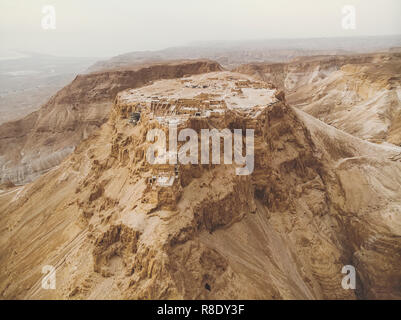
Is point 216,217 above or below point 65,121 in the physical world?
below

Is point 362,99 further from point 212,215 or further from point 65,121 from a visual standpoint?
point 65,121

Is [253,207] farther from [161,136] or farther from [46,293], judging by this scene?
[46,293]

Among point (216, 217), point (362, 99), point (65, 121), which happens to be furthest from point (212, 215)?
point (65, 121)

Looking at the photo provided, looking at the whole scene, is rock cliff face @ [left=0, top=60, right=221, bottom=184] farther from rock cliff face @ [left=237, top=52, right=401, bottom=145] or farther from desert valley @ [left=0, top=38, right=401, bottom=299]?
rock cliff face @ [left=237, top=52, right=401, bottom=145]

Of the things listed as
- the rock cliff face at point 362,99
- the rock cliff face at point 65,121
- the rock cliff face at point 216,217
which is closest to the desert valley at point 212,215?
the rock cliff face at point 216,217

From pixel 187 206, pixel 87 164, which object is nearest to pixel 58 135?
pixel 87 164

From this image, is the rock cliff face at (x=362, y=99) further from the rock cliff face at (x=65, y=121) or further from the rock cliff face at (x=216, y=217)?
the rock cliff face at (x=65, y=121)

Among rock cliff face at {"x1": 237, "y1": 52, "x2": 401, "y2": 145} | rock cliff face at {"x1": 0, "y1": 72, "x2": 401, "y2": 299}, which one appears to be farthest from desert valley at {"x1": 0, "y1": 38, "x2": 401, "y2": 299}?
rock cliff face at {"x1": 237, "y1": 52, "x2": 401, "y2": 145}
